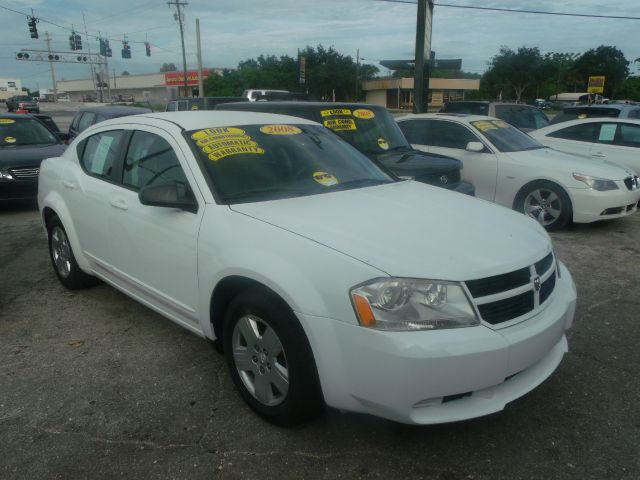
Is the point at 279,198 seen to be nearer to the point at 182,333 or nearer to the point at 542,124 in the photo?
the point at 182,333

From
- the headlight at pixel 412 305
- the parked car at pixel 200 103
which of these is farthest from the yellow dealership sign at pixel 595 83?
the headlight at pixel 412 305

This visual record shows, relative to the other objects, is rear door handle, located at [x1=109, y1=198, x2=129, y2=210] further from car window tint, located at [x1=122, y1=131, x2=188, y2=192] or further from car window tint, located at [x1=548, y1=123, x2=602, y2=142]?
car window tint, located at [x1=548, y1=123, x2=602, y2=142]

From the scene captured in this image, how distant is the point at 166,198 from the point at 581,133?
8559 mm

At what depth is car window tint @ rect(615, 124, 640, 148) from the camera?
910 centimetres

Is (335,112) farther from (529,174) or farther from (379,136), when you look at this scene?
(529,174)

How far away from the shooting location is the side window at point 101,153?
4.22 m

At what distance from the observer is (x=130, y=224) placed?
3.75 meters

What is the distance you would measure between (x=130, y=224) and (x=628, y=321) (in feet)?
12.7

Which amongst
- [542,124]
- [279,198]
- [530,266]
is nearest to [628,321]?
[530,266]

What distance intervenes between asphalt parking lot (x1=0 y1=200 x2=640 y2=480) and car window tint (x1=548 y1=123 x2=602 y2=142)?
605cm

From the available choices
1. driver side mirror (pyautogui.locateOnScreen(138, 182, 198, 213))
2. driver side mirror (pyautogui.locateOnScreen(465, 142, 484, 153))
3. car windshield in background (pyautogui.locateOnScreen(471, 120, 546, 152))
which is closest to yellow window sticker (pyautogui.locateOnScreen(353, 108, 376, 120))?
driver side mirror (pyautogui.locateOnScreen(465, 142, 484, 153))

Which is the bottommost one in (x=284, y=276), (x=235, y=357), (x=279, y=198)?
(x=235, y=357)

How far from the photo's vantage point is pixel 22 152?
29.2 ft

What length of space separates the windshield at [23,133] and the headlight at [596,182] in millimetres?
8811
